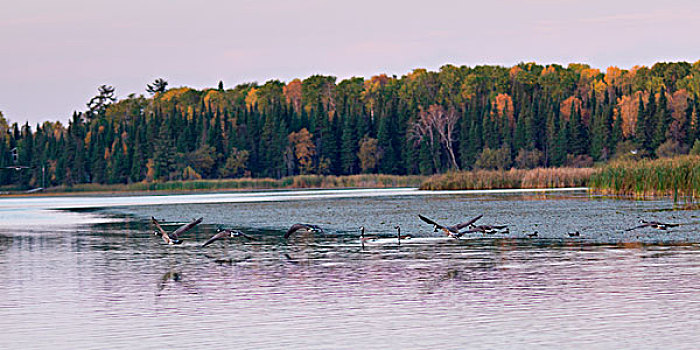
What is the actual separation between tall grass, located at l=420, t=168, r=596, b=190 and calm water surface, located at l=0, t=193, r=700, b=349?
4070 cm

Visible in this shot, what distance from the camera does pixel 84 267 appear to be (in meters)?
19.2

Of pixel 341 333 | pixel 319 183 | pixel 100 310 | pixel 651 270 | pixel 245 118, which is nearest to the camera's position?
pixel 341 333

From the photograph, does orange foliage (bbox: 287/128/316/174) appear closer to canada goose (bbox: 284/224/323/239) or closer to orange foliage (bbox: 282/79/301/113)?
orange foliage (bbox: 282/79/301/113)

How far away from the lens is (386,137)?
140 m

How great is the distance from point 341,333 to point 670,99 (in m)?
138

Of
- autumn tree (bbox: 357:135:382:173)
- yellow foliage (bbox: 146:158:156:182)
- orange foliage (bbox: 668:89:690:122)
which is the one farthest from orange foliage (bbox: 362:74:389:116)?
orange foliage (bbox: 668:89:690:122)

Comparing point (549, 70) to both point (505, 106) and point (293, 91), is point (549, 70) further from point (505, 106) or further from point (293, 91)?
point (293, 91)

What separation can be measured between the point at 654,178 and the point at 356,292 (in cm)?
3027

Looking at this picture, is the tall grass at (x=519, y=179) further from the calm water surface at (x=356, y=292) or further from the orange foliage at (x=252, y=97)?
the orange foliage at (x=252, y=97)

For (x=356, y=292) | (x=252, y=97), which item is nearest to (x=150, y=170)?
(x=252, y=97)

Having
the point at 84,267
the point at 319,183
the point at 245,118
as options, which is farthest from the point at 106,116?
the point at 84,267

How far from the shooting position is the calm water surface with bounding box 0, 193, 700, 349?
36.3 ft

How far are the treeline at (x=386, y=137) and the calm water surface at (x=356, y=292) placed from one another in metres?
106

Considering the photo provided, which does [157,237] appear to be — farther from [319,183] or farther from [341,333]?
[319,183]
